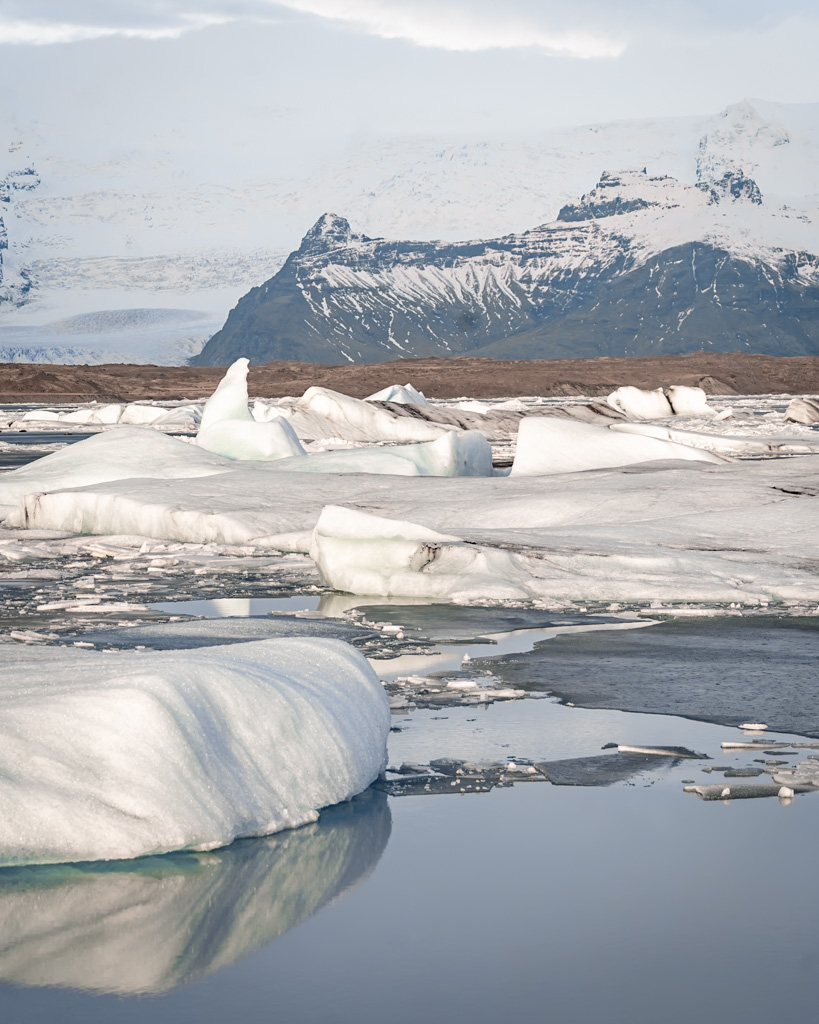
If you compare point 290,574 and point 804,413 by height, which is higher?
point 290,574

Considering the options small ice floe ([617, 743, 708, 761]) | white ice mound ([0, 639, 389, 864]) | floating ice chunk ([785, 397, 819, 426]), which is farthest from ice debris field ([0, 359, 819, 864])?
floating ice chunk ([785, 397, 819, 426])

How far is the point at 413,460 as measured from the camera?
17453 millimetres

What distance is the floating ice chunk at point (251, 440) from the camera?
18.9 m

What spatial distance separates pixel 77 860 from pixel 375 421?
102ft

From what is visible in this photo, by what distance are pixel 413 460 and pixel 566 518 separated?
5594 mm

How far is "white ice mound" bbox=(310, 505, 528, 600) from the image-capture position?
9.20m

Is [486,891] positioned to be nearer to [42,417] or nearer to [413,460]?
[413,460]

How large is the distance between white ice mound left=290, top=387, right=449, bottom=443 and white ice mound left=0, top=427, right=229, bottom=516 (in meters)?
18.3

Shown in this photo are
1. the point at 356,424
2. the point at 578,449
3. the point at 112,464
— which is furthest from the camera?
the point at 356,424

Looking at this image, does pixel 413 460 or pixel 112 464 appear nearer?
pixel 112 464

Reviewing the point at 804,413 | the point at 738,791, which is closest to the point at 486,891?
the point at 738,791

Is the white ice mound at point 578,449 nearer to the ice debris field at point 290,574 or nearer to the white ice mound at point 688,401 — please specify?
the ice debris field at point 290,574

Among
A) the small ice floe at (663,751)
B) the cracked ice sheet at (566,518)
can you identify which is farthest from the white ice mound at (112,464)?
the small ice floe at (663,751)

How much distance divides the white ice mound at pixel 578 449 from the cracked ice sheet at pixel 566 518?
189 centimetres
